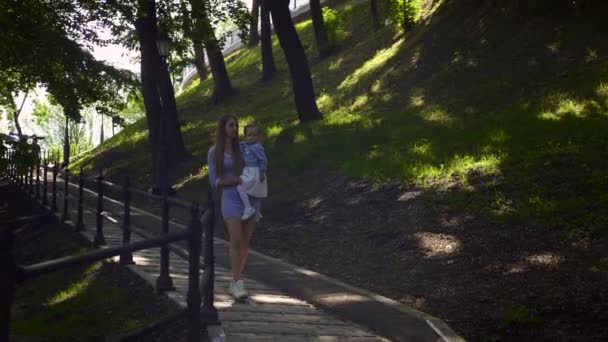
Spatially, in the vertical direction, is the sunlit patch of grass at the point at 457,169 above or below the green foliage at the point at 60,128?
above

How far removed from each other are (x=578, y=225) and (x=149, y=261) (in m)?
5.74

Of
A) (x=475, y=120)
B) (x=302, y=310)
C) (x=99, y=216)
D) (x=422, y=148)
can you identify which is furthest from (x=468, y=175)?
(x=99, y=216)

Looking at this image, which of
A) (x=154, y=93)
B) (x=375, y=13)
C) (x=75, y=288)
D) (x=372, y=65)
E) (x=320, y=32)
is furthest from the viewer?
(x=320, y=32)

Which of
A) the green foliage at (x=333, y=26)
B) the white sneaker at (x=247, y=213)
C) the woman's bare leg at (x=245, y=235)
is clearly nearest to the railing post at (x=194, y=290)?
the white sneaker at (x=247, y=213)

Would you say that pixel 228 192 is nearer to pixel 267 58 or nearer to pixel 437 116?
pixel 437 116

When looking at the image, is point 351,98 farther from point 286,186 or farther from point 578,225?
point 578,225

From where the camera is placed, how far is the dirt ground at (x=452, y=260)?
6.62 meters

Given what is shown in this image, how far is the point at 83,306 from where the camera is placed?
360 inches

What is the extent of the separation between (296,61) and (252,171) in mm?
12262

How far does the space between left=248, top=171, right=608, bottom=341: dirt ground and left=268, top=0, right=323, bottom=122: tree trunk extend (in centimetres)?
635

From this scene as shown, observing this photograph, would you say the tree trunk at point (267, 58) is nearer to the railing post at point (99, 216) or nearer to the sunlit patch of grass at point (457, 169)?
the sunlit patch of grass at point (457, 169)

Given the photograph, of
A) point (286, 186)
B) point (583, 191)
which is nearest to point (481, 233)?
point (583, 191)

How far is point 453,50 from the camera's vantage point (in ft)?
63.6

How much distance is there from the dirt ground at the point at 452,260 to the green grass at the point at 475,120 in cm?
44
